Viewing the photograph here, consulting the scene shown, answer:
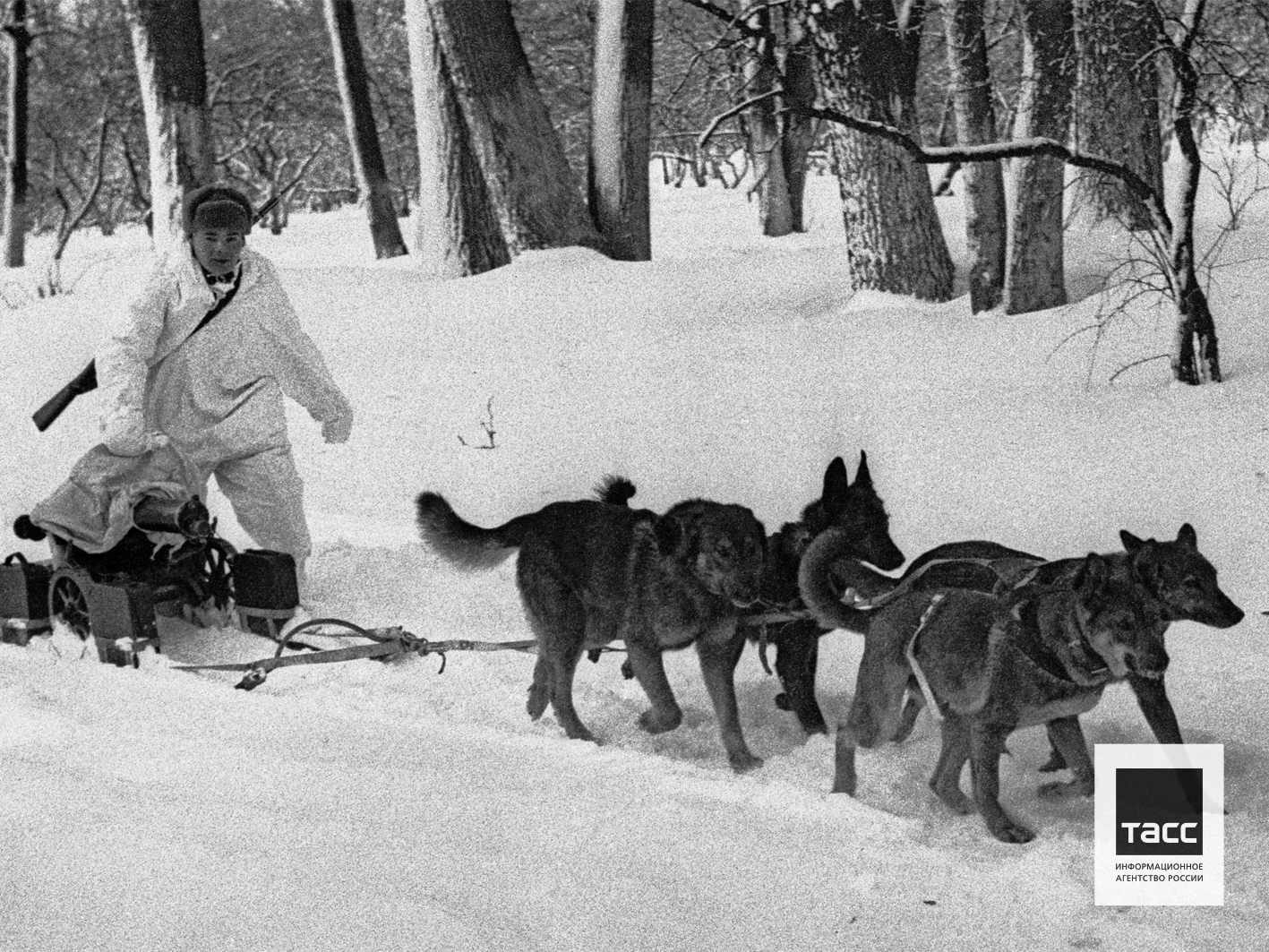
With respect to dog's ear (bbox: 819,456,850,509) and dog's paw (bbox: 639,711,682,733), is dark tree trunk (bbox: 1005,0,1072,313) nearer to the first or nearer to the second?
dog's ear (bbox: 819,456,850,509)

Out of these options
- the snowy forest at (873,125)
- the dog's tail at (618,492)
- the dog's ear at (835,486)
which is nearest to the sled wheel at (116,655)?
the dog's tail at (618,492)

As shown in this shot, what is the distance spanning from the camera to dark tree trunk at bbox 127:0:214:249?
1512cm

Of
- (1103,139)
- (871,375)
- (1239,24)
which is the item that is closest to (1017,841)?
(871,375)

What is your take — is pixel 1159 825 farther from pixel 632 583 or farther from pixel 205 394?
pixel 205 394

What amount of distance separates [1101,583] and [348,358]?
960cm

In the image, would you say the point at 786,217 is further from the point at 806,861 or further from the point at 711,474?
the point at 806,861

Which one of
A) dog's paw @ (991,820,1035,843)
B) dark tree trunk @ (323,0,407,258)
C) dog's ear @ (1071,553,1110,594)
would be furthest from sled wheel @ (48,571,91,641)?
dark tree trunk @ (323,0,407,258)

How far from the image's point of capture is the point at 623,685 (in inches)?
248

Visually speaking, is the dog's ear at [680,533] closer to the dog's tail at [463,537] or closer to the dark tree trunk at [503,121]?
the dog's tail at [463,537]

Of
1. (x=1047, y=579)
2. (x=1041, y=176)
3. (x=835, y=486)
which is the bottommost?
(x=1047, y=579)

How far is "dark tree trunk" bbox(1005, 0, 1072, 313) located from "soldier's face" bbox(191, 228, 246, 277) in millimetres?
5546

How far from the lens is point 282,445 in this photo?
7691 mm

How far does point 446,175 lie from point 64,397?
700cm

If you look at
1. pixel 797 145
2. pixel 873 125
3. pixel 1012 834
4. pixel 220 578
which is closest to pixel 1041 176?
pixel 873 125
